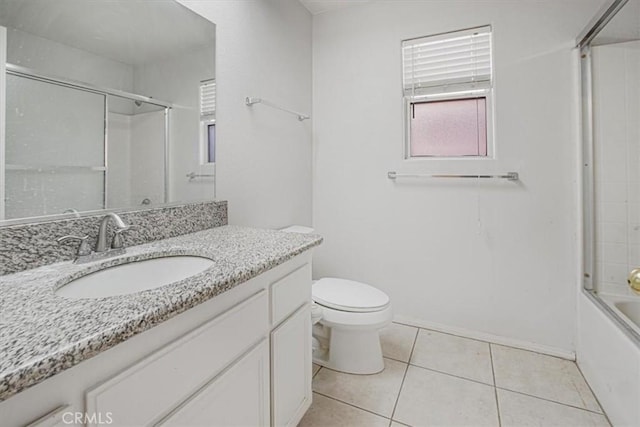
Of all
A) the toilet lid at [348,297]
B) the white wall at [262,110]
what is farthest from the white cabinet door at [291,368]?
the white wall at [262,110]

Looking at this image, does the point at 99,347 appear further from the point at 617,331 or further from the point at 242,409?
the point at 617,331

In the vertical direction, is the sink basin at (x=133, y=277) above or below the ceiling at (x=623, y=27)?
below

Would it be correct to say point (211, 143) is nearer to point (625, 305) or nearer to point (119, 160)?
point (119, 160)

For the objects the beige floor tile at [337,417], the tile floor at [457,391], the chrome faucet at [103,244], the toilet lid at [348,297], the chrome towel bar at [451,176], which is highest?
the chrome towel bar at [451,176]

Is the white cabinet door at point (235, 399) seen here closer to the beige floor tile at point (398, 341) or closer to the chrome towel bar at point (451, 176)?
the beige floor tile at point (398, 341)

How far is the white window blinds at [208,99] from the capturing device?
1527 millimetres

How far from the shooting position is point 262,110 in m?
1.91

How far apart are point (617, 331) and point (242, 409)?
154 centimetres

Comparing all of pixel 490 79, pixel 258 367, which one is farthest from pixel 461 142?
pixel 258 367

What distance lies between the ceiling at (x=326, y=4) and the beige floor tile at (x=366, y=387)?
243 cm

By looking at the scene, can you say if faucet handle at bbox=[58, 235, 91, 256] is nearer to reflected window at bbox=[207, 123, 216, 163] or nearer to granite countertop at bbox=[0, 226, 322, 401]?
granite countertop at bbox=[0, 226, 322, 401]

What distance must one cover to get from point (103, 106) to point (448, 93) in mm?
1969

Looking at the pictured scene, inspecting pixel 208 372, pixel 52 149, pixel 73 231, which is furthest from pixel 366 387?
pixel 52 149

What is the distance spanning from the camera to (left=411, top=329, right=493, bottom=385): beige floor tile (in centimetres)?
173
